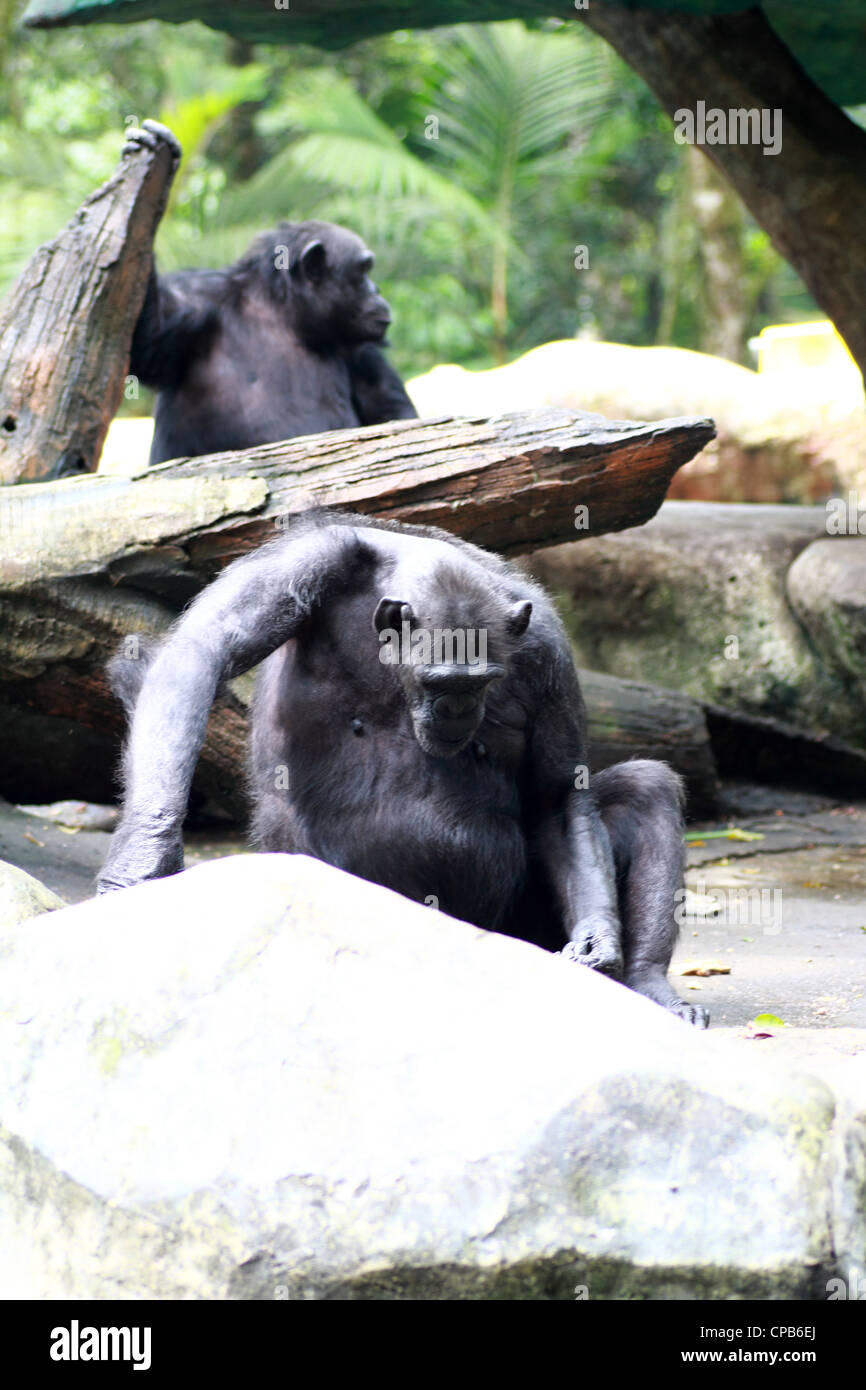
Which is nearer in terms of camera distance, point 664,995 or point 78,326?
point 664,995

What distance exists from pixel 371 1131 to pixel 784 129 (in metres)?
6.69

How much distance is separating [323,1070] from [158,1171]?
304mm

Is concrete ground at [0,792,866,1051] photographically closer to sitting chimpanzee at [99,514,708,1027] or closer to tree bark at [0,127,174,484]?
sitting chimpanzee at [99,514,708,1027]

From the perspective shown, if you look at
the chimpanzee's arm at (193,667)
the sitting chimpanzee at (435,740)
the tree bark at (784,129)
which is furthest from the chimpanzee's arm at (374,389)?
the chimpanzee's arm at (193,667)

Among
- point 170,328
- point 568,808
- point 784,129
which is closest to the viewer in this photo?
point 568,808

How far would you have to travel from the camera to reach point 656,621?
898cm

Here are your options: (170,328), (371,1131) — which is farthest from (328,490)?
(371,1131)

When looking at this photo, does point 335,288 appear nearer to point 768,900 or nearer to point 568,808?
point 768,900

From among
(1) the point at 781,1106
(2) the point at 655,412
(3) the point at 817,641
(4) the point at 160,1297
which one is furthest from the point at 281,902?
(2) the point at 655,412

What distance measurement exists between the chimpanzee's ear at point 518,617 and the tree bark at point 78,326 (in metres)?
3.22

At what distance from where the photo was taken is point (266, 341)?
7.54 metres

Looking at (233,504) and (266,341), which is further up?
(266,341)

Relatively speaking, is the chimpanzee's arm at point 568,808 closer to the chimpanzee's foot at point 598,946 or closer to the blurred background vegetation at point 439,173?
the chimpanzee's foot at point 598,946
